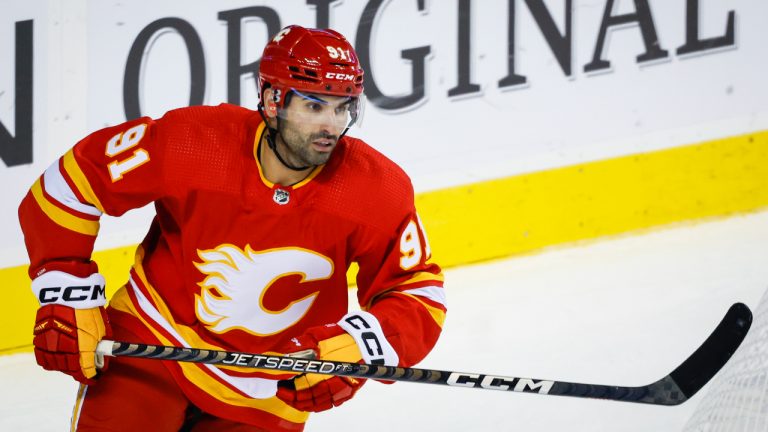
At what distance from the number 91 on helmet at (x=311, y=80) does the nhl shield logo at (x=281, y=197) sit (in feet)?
0.51

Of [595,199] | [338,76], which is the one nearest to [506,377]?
[338,76]

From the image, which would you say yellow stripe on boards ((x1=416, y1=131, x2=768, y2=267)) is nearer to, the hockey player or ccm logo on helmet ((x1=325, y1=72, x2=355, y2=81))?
the hockey player

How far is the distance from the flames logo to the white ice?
3.18ft

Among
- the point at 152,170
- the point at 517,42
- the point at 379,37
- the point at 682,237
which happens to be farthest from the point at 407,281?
the point at 682,237

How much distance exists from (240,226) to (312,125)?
271 millimetres

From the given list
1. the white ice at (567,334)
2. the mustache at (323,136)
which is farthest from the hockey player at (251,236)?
the white ice at (567,334)

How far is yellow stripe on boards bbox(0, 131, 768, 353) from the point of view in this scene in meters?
4.91

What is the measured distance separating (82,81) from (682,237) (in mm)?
2465

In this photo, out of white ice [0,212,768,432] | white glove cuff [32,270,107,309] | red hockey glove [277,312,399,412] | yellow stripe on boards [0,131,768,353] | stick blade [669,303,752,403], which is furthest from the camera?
yellow stripe on boards [0,131,768,353]

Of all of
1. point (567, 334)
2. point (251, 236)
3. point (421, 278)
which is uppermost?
point (251, 236)

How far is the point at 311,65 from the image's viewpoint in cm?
268

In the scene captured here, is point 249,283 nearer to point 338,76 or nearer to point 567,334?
point 338,76

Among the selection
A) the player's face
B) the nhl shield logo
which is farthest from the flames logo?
the player's face

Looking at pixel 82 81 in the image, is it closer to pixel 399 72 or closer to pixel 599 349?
pixel 399 72
